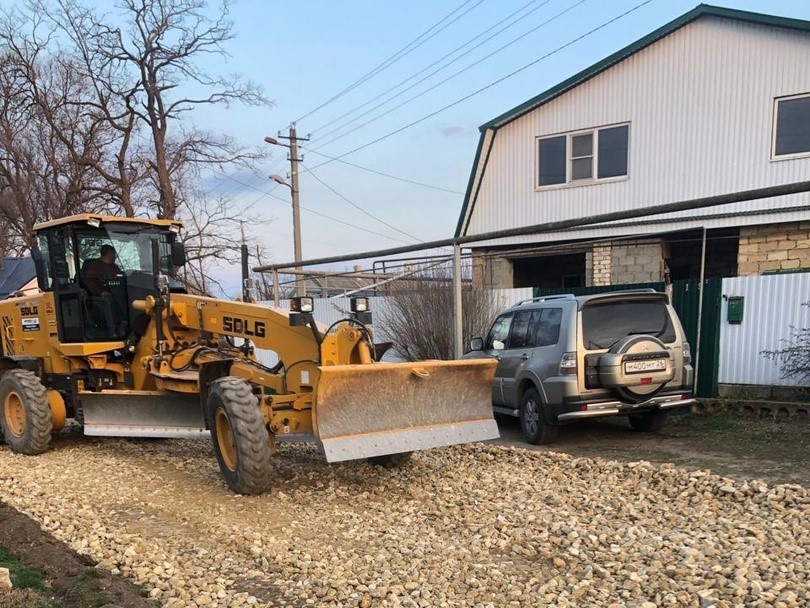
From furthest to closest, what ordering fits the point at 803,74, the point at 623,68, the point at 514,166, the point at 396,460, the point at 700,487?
the point at 514,166 → the point at 623,68 → the point at 803,74 → the point at 396,460 → the point at 700,487

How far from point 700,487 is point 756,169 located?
36.6ft

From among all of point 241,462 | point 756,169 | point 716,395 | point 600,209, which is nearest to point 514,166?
point 600,209

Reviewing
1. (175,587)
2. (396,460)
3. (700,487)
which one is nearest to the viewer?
(175,587)

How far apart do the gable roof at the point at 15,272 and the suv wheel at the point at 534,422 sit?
26.7 m

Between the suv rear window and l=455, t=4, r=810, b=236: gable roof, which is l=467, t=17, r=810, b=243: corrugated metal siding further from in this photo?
the suv rear window

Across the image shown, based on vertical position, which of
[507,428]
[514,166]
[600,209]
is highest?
[514,166]

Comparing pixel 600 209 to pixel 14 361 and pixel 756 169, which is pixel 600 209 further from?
pixel 14 361

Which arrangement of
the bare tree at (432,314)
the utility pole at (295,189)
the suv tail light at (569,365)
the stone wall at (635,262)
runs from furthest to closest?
1. the utility pole at (295,189)
2. the stone wall at (635,262)
3. the bare tree at (432,314)
4. the suv tail light at (569,365)

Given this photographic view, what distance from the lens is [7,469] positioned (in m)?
7.50

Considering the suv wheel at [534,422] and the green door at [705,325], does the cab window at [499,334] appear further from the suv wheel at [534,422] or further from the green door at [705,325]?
the green door at [705,325]

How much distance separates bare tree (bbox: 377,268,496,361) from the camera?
12.8 m

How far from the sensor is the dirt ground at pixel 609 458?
3.95 m

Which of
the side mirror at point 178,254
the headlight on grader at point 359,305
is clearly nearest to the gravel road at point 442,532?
the headlight on grader at point 359,305

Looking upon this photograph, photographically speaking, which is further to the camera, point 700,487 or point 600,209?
point 600,209
